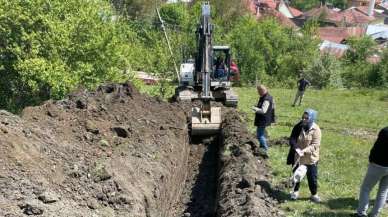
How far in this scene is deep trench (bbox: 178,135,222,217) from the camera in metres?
11.2

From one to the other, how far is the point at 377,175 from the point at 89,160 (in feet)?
17.1

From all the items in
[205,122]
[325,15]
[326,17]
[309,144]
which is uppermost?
[325,15]

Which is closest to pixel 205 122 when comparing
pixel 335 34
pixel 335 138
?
pixel 335 138

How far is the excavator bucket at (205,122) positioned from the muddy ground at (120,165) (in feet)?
1.05

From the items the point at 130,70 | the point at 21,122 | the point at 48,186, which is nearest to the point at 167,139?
the point at 21,122

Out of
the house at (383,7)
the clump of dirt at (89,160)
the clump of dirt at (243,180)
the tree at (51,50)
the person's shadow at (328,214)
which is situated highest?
the house at (383,7)

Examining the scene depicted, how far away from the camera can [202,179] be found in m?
13.2

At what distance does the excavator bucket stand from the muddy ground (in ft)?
A: 1.05

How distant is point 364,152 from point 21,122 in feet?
32.1

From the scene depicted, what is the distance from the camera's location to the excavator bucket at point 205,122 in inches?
622

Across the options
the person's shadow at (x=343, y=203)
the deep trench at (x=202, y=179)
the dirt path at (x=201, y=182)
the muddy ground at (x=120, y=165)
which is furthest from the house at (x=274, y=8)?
the person's shadow at (x=343, y=203)

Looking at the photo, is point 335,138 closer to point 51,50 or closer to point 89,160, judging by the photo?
point 89,160

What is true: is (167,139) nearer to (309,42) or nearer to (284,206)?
(284,206)

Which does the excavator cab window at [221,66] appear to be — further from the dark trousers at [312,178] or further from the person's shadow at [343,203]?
the dark trousers at [312,178]
